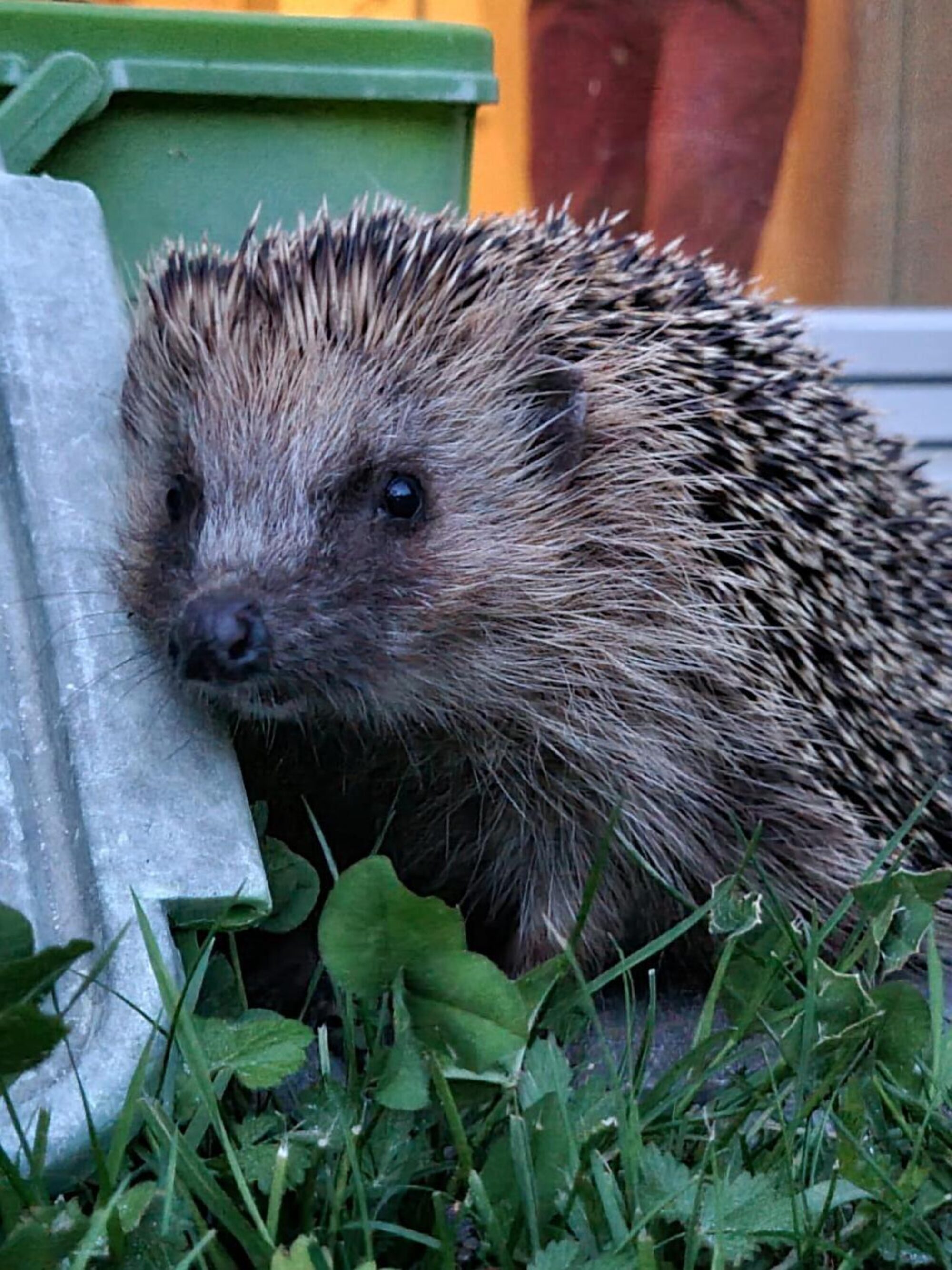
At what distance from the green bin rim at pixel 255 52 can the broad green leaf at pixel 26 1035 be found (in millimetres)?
1477

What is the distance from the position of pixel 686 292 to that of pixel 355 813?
0.79 meters

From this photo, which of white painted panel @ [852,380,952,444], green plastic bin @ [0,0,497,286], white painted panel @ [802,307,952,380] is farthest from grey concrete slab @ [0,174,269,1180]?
white painted panel @ [852,380,952,444]

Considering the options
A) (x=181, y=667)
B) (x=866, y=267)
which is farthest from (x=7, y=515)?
(x=866, y=267)

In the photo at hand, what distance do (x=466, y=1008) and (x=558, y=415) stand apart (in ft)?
2.57

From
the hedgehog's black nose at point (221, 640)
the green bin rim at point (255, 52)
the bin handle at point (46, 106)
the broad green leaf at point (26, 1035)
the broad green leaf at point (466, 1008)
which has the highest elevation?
the green bin rim at point (255, 52)

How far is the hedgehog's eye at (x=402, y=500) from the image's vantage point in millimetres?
1756

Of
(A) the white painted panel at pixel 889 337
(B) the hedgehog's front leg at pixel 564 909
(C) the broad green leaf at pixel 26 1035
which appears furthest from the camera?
(A) the white painted panel at pixel 889 337

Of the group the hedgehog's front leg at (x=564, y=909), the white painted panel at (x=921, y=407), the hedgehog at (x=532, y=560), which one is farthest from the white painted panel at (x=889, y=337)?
the hedgehog's front leg at (x=564, y=909)

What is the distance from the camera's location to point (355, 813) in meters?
2.09

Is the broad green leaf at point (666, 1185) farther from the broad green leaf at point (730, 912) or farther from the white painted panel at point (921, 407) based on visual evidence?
the white painted panel at point (921, 407)

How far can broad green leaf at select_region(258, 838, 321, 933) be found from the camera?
1.67 m

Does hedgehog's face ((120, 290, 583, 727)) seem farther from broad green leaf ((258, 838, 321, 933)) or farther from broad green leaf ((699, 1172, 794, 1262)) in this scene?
broad green leaf ((699, 1172, 794, 1262))

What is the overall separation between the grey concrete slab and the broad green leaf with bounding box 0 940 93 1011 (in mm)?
121

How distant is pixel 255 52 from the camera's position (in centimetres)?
225
